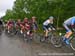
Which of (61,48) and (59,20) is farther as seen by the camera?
(59,20)

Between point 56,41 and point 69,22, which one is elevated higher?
point 69,22

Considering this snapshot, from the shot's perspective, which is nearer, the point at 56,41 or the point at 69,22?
the point at 69,22

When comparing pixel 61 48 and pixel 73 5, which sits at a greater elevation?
pixel 61 48

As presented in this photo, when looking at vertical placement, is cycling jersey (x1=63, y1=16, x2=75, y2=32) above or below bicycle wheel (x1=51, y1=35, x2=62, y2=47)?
above

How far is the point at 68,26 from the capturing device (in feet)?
54.3

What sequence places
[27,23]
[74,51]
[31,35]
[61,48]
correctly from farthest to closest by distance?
1. [27,23]
2. [31,35]
3. [61,48]
4. [74,51]

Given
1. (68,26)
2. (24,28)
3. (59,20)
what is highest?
(68,26)

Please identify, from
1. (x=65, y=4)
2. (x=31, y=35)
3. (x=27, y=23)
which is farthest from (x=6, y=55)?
(x=65, y=4)

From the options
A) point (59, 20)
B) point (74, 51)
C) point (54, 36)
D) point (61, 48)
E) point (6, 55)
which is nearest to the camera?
point (6, 55)

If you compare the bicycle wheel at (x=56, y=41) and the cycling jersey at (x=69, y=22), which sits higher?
the cycling jersey at (x=69, y=22)

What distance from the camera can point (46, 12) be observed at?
5731cm

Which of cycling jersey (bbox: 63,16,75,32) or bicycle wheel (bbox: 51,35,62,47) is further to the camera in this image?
bicycle wheel (bbox: 51,35,62,47)

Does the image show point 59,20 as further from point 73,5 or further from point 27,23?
point 27,23

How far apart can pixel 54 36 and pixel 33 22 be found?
472cm
